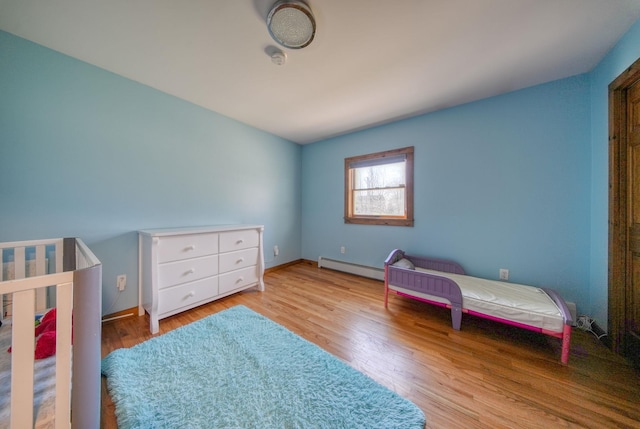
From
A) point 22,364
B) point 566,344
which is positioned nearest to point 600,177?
point 566,344

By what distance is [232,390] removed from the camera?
117cm

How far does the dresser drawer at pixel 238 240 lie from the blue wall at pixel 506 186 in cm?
172

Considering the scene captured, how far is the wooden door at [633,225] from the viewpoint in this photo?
54.1 inches

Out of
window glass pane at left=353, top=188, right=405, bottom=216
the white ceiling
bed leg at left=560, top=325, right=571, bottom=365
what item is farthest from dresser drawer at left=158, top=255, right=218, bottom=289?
bed leg at left=560, top=325, right=571, bottom=365

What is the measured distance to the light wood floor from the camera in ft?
3.47

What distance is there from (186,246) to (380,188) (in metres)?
2.54

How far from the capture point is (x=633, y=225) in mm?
1408

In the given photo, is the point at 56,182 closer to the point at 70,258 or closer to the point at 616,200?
the point at 70,258

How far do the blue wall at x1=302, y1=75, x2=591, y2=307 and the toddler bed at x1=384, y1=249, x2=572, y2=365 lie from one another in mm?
311

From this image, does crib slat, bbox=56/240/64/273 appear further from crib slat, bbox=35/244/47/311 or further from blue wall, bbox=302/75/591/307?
blue wall, bbox=302/75/591/307

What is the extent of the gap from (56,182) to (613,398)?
3994mm

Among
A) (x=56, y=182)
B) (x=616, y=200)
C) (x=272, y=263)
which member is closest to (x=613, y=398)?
(x=616, y=200)

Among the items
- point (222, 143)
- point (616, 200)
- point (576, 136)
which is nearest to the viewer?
point (616, 200)

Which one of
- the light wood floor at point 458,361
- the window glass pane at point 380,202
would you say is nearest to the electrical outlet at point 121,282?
the light wood floor at point 458,361
